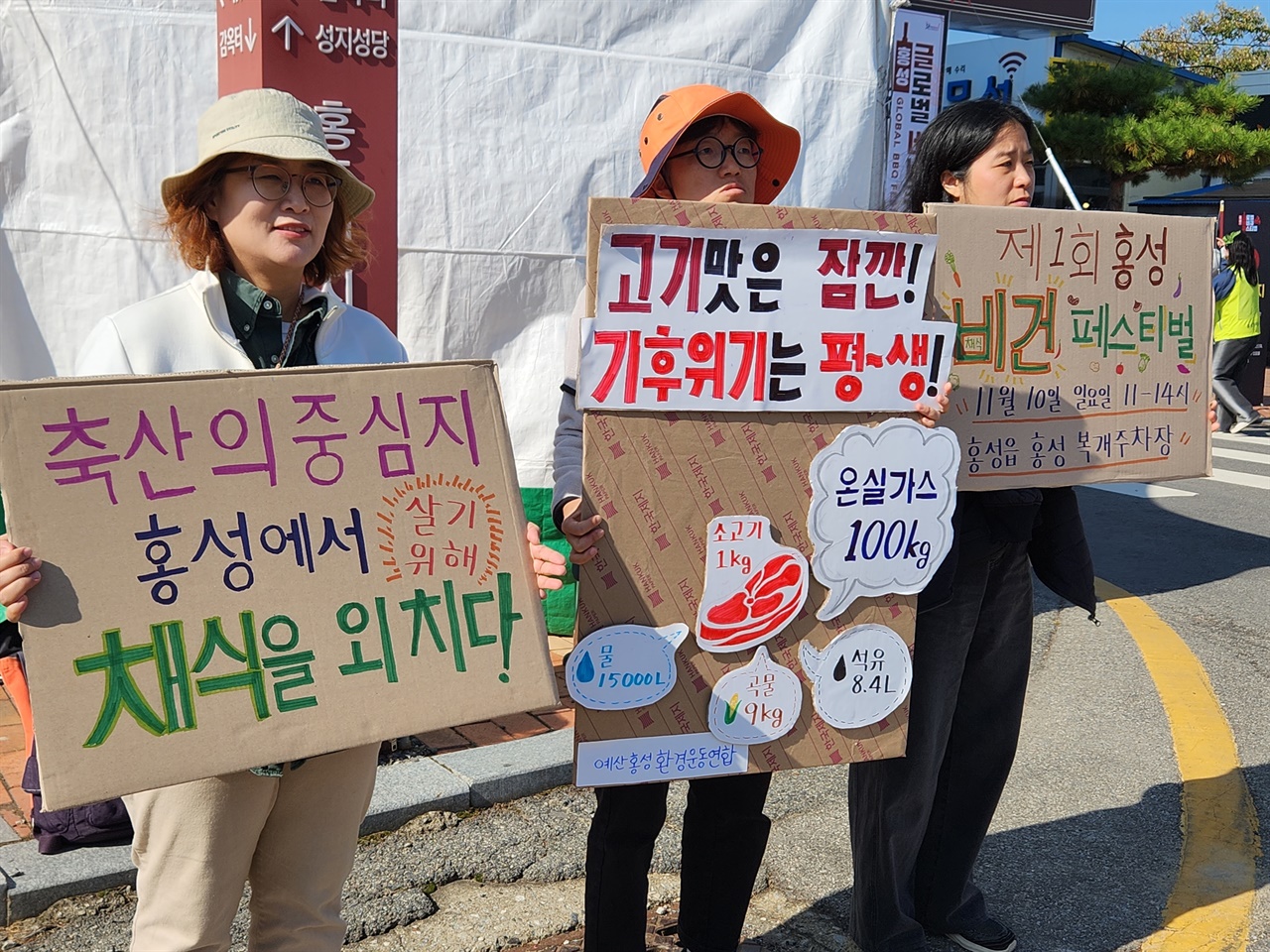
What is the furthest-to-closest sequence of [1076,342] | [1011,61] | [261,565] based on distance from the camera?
1. [1011,61]
2. [1076,342]
3. [261,565]

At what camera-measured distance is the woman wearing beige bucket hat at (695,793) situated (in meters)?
2.35

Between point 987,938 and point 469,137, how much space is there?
3105mm

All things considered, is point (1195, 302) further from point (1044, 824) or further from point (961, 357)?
point (1044, 824)

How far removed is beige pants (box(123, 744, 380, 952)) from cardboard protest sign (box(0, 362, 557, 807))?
0.20m

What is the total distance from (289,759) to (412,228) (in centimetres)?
298

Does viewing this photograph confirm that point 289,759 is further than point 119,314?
No

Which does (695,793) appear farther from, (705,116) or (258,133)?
(258,133)

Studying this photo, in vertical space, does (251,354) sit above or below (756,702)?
above

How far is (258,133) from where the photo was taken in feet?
6.37

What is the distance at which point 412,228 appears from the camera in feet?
14.7

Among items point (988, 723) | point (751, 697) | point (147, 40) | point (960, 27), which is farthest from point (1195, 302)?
point (960, 27)

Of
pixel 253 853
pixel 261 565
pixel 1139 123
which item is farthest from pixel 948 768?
pixel 1139 123

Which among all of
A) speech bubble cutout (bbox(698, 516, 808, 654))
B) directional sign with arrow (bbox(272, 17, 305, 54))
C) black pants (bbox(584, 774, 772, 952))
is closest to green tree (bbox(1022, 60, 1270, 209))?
directional sign with arrow (bbox(272, 17, 305, 54))

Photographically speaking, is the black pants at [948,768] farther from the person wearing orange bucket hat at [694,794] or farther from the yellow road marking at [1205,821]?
the yellow road marking at [1205,821]
